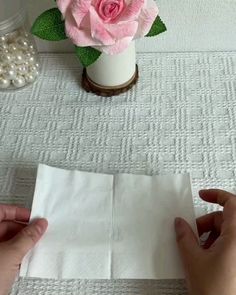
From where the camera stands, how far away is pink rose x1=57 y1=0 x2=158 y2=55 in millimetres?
527

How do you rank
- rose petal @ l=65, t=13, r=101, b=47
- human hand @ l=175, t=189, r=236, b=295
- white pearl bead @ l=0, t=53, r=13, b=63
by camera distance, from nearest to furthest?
human hand @ l=175, t=189, r=236, b=295, rose petal @ l=65, t=13, r=101, b=47, white pearl bead @ l=0, t=53, r=13, b=63

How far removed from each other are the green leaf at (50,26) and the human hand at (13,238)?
0.23 m

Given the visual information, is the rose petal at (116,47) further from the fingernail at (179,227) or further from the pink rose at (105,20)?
the fingernail at (179,227)

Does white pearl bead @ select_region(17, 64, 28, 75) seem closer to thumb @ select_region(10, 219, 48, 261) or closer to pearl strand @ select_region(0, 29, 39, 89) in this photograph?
A: pearl strand @ select_region(0, 29, 39, 89)

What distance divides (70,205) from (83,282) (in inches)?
3.8

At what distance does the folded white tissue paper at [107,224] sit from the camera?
0.49m

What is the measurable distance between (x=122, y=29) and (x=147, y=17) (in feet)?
0.12

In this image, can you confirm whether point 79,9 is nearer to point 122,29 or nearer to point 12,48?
point 122,29

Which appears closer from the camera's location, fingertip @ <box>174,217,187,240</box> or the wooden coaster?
fingertip @ <box>174,217,187,240</box>

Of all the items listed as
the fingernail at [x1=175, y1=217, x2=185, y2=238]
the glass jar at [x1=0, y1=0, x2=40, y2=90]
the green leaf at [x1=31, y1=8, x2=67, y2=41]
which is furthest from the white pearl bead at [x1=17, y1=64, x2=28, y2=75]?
the fingernail at [x1=175, y1=217, x2=185, y2=238]

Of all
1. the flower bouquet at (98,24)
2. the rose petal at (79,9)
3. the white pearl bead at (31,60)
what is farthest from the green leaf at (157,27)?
the white pearl bead at (31,60)

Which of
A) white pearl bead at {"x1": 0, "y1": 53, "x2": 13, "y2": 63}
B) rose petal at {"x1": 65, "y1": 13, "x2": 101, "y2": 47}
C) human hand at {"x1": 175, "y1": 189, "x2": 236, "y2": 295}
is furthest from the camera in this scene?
white pearl bead at {"x1": 0, "y1": 53, "x2": 13, "y2": 63}

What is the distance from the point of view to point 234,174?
22.8 inches

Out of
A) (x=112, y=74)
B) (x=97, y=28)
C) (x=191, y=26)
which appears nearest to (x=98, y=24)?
(x=97, y=28)
